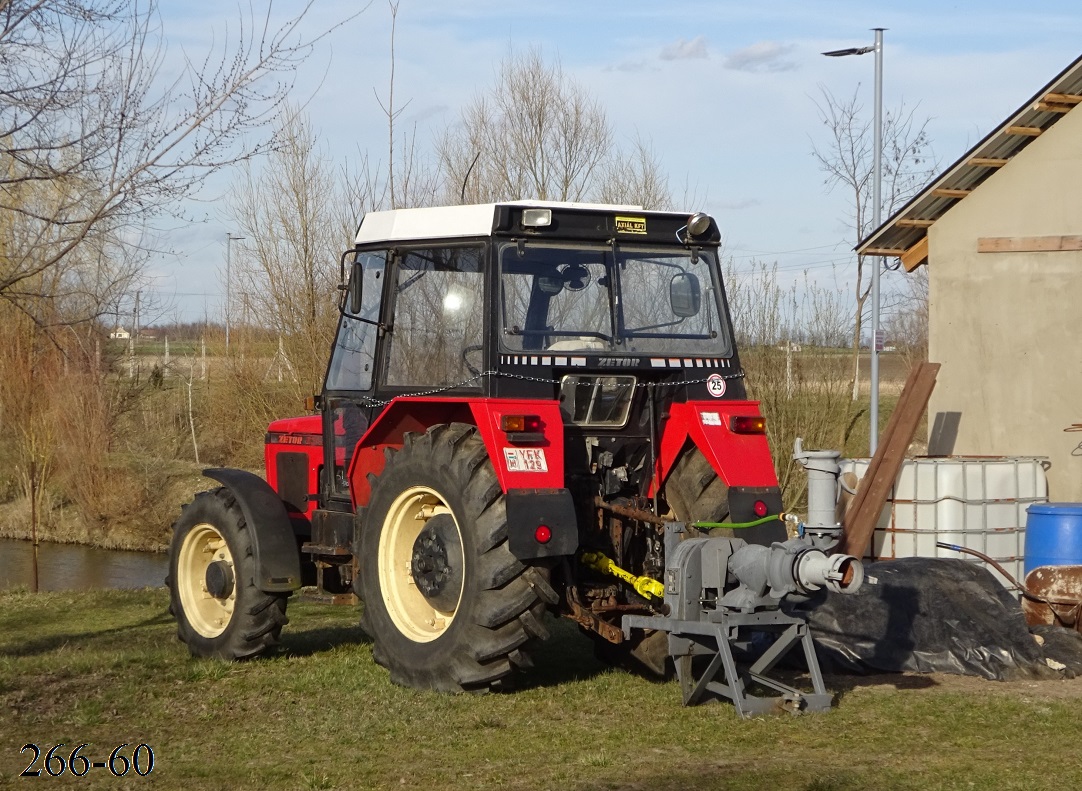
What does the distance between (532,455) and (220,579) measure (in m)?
2.48

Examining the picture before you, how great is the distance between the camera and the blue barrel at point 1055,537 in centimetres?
915

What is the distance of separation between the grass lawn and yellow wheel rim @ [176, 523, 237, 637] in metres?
0.33

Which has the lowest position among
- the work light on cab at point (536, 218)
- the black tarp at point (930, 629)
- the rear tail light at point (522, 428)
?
the black tarp at point (930, 629)

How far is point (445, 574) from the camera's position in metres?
6.79

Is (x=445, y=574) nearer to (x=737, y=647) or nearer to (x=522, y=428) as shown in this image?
(x=522, y=428)

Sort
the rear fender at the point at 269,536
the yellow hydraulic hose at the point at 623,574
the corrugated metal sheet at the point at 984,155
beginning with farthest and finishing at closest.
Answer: the corrugated metal sheet at the point at 984,155 < the rear fender at the point at 269,536 < the yellow hydraulic hose at the point at 623,574

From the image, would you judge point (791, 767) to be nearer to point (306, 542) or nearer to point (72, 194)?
point (306, 542)

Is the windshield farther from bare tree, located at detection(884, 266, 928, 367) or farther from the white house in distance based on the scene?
bare tree, located at detection(884, 266, 928, 367)

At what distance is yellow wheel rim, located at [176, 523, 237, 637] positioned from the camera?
8.31 metres

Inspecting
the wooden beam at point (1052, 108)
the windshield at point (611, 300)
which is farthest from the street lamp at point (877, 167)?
the windshield at point (611, 300)

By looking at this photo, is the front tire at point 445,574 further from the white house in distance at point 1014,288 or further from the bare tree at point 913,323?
the bare tree at point 913,323

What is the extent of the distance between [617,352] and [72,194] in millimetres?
3186

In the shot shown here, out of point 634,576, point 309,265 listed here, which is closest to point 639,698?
point 634,576

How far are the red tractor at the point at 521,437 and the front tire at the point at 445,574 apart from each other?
1 centimetres
